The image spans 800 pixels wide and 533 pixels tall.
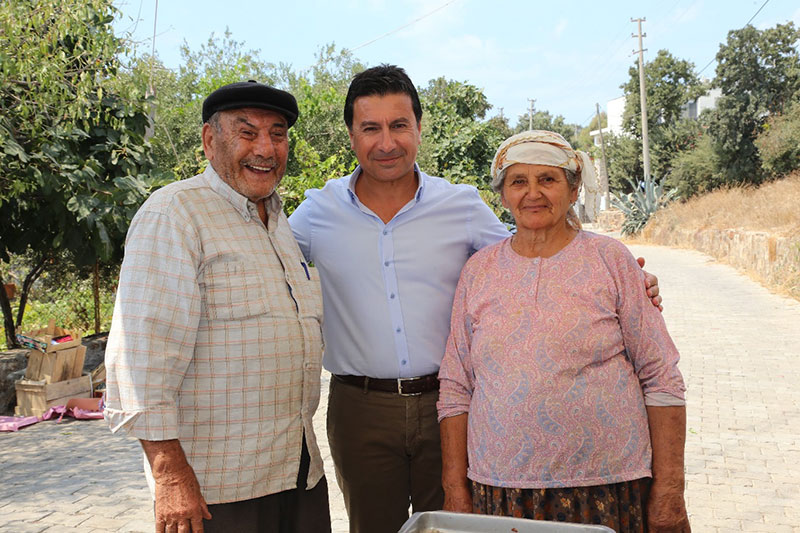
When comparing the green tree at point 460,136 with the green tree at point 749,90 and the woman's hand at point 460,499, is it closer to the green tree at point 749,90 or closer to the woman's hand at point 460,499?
the woman's hand at point 460,499

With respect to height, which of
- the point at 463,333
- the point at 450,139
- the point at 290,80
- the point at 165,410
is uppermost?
the point at 290,80

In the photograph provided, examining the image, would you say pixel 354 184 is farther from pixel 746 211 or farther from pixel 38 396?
pixel 746 211

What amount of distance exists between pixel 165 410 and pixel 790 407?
6558mm

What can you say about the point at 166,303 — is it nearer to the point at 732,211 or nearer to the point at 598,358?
the point at 598,358

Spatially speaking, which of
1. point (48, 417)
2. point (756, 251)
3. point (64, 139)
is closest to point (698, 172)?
point (756, 251)

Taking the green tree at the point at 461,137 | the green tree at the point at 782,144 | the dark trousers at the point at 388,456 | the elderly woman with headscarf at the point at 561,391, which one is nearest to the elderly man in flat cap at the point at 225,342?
the dark trousers at the point at 388,456

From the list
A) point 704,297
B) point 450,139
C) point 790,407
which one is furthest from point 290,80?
point 790,407

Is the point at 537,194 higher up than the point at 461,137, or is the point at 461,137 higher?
the point at 461,137

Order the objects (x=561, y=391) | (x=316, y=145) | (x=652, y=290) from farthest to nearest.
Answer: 1. (x=316, y=145)
2. (x=652, y=290)
3. (x=561, y=391)

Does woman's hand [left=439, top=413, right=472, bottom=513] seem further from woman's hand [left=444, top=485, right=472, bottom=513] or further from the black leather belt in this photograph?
the black leather belt

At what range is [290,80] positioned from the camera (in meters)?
15.8

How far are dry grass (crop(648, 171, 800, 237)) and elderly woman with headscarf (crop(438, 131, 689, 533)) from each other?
1349 cm

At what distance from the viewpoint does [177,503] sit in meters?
2.17

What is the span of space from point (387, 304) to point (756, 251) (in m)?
15.5
